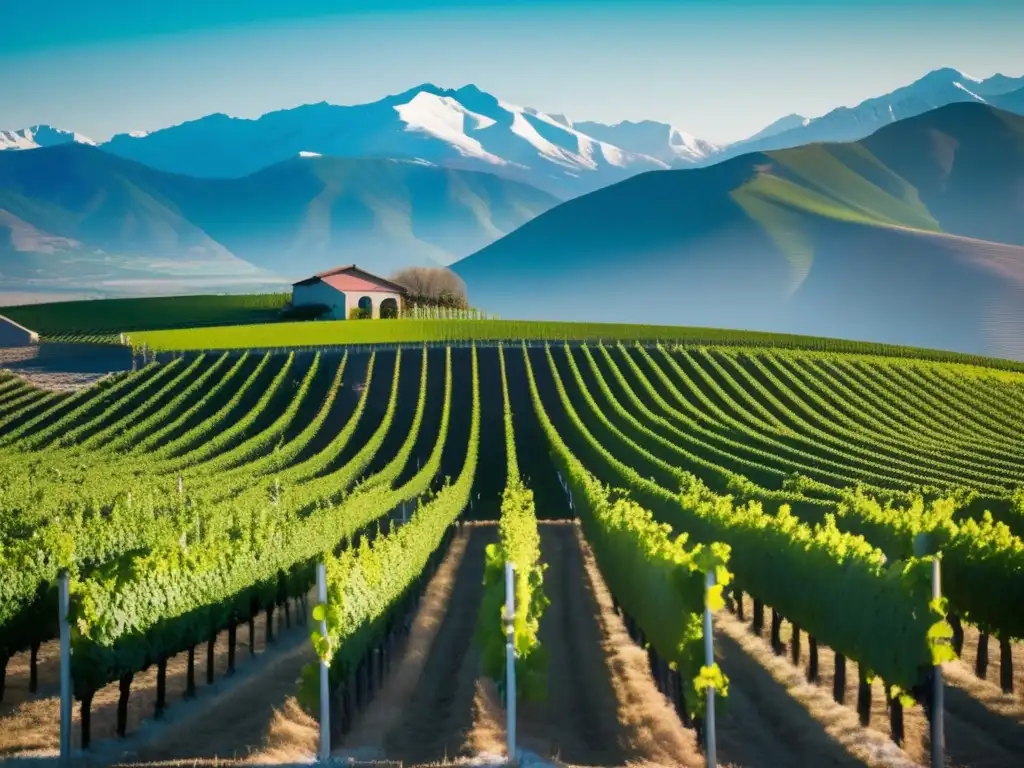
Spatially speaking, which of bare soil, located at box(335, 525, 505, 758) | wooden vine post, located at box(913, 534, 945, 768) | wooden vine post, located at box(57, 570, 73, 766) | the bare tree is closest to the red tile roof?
the bare tree

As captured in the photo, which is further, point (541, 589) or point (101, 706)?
point (541, 589)

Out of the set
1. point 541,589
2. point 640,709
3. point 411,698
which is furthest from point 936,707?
point 541,589

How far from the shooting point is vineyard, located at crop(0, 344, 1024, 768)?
19.4 meters

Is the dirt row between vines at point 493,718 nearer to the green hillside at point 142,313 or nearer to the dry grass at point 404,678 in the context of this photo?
the dry grass at point 404,678

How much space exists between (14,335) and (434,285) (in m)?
49.2

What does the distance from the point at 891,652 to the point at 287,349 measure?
3222 inches

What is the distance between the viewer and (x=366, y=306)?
400 ft

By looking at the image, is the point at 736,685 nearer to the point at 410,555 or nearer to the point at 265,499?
the point at 410,555

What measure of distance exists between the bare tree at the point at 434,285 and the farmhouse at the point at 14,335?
42132mm

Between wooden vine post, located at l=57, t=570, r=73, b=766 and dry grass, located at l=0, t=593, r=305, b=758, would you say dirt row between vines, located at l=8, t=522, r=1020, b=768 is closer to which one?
dry grass, located at l=0, t=593, r=305, b=758

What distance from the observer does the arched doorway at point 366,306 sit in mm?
120688

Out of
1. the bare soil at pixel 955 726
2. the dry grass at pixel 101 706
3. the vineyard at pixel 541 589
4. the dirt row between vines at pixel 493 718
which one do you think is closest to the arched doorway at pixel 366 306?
the vineyard at pixel 541 589

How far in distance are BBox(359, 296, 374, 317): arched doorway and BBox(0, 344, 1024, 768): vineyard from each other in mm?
49862

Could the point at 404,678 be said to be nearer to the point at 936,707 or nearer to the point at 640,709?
the point at 640,709
